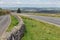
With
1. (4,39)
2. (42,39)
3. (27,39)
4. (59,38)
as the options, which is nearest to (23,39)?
(27,39)

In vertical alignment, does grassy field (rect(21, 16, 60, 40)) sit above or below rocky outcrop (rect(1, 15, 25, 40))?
below

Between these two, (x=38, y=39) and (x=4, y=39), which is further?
(x=38, y=39)

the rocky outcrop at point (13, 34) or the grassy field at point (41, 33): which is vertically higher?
the rocky outcrop at point (13, 34)

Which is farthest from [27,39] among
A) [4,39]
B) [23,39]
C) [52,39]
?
[4,39]

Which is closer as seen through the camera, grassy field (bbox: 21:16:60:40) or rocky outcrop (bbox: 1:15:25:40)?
rocky outcrop (bbox: 1:15:25:40)

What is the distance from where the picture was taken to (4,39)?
352 inches

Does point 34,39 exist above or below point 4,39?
below

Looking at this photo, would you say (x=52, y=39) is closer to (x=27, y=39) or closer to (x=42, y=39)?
(x=42, y=39)

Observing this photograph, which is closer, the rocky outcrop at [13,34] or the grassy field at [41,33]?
the rocky outcrop at [13,34]

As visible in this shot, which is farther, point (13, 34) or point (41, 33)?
point (41, 33)

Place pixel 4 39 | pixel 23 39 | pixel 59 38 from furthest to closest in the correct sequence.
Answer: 1. pixel 59 38
2. pixel 23 39
3. pixel 4 39

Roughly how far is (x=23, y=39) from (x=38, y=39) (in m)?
1.08

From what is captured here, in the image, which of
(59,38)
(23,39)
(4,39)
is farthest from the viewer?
(59,38)

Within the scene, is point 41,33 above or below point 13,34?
below
